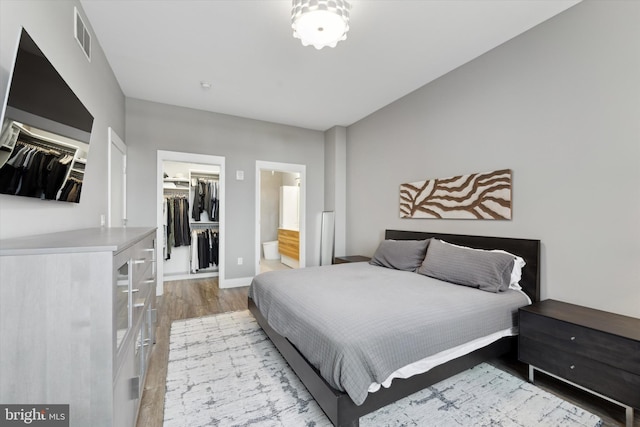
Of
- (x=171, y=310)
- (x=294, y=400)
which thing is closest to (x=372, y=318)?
(x=294, y=400)

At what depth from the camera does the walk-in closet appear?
16.2 feet

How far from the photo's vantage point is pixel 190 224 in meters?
5.23

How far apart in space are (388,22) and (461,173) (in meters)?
1.62

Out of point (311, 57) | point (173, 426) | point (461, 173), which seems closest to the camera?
point (173, 426)

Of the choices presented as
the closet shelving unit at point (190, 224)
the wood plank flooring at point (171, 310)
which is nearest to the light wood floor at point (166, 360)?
the wood plank flooring at point (171, 310)

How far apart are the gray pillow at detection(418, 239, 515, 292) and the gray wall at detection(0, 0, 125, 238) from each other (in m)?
2.88

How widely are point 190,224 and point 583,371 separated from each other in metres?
5.38

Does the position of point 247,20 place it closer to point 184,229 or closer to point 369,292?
point 369,292

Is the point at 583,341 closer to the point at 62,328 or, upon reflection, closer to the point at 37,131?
the point at 62,328

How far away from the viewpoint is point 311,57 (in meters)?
2.79

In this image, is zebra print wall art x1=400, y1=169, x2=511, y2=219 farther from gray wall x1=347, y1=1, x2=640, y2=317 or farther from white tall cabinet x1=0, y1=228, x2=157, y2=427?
white tall cabinet x1=0, y1=228, x2=157, y2=427

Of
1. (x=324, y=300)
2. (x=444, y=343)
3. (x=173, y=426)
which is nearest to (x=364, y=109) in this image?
(x=324, y=300)

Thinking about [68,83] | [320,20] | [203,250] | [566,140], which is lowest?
[203,250]

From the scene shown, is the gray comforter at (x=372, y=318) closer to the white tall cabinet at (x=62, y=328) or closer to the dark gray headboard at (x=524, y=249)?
the dark gray headboard at (x=524, y=249)
